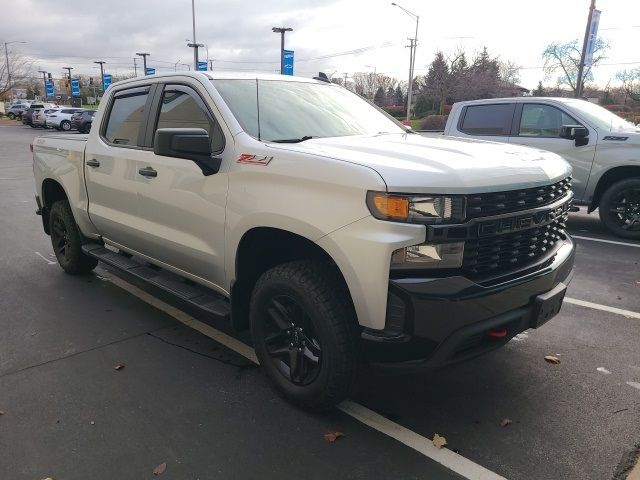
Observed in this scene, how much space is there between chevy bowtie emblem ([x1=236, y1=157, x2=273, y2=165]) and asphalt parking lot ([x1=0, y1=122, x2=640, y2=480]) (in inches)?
52.7

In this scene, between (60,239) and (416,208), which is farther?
(60,239)

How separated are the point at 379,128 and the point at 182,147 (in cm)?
155

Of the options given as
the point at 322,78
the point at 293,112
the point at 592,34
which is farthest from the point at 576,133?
the point at 592,34

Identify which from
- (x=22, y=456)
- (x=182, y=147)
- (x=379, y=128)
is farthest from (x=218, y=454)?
(x=379, y=128)

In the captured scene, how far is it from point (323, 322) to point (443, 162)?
3.35 feet

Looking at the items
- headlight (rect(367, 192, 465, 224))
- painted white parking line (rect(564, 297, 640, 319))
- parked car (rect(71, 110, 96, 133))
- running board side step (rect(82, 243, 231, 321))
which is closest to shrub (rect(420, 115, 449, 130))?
parked car (rect(71, 110, 96, 133))

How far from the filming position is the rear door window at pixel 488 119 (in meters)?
8.35

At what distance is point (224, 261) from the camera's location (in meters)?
3.36

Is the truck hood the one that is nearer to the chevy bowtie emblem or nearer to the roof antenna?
the chevy bowtie emblem

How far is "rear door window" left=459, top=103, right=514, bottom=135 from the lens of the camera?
27.4ft

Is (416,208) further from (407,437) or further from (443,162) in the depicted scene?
(407,437)

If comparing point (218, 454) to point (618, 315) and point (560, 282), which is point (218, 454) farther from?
point (618, 315)

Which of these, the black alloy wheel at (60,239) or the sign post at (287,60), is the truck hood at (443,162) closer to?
the black alloy wheel at (60,239)

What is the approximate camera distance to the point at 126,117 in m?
4.46
